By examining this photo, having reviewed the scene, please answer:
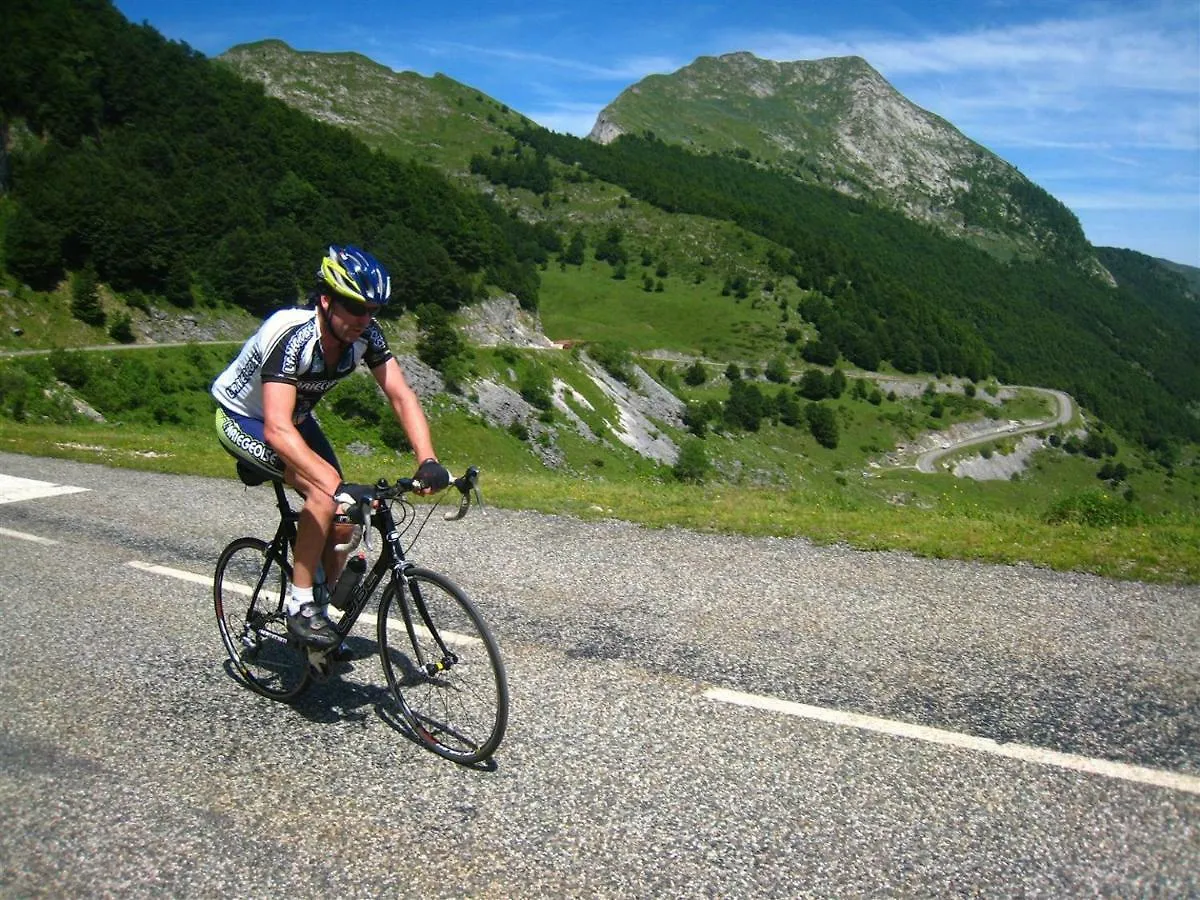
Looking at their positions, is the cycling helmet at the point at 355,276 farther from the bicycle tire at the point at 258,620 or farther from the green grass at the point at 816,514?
the green grass at the point at 816,514

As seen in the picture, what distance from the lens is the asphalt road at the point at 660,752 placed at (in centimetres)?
421

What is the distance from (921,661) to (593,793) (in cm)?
313

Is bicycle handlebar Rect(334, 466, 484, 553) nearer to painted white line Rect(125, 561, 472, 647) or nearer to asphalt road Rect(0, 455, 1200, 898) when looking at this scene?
painted white line Rect(125, 561, 472, 647)

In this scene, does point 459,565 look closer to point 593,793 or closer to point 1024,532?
point 593,793

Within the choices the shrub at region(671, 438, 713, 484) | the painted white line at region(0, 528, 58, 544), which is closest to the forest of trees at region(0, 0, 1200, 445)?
the shrub at region(671, 438, 713, 484)

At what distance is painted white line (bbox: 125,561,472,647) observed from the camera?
17.1ft

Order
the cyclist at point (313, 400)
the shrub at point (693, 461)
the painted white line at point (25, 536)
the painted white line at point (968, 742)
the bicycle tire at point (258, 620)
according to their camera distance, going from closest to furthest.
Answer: the painted white line at point (968, 742)
the cyclist at point (313, 400)
the bicycle tire at point (258, 620)
the painted white line at point (25, 536)
the shrub at point (693, 461)

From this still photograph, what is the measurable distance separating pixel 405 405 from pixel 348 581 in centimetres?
126

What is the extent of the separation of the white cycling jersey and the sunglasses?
0.23m

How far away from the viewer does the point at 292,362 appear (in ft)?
18.0

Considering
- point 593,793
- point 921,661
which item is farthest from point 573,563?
point 593,793

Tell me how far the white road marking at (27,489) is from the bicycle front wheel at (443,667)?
34.2 ft

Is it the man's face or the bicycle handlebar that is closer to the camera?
the bicycle handlebar

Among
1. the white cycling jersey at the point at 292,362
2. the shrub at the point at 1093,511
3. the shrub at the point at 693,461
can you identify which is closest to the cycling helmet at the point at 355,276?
the white cycling jersey at the point at 292,362
